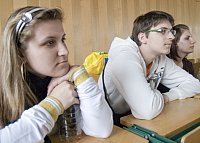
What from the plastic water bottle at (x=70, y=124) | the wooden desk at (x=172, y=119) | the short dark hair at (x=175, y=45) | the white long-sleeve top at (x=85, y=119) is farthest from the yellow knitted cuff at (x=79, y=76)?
the short dark hair at (x=175, y=45)

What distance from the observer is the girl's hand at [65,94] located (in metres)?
0.83

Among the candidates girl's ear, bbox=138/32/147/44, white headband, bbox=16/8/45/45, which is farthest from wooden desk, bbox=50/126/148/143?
girl's ear, bbox=138/32/147/44

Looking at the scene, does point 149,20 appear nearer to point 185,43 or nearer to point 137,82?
point 137,82

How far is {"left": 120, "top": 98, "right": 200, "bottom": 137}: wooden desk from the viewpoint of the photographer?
3.21 ft

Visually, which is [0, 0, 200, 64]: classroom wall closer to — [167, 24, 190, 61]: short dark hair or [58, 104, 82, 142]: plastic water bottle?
[167, 24, 190, 61]: short dark hair

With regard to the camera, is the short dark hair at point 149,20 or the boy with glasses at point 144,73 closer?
the boy with glasses at point 144,73

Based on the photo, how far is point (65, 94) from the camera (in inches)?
33.4

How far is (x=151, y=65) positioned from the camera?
5.54 ft

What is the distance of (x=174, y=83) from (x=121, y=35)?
2163 mm

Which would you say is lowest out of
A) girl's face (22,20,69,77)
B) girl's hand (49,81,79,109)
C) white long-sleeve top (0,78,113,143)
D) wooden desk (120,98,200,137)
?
wooden desk (120,98,200,137)

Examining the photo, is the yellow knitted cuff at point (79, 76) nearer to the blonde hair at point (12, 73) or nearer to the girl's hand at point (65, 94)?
the girl's hand at point (65, 94)

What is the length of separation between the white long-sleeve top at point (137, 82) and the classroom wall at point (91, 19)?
139 centimetres

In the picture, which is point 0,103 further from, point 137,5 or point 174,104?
point 137,5

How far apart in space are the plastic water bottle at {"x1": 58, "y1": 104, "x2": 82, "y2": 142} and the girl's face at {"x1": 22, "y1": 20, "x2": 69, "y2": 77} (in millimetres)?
184
